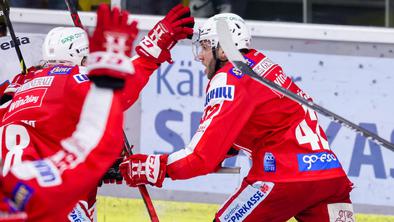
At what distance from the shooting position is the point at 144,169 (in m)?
4.84

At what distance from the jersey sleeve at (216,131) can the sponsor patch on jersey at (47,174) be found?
53.8 inches

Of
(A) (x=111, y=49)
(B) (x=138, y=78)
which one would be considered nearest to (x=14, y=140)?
(B) (x=138, y=78)

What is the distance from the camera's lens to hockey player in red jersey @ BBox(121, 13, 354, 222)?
4.77 meters

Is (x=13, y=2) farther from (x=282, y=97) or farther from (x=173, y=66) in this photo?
(x=282, y=97)

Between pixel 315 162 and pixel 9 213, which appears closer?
pixel 9 213

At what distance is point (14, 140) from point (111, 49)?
54.3 inches

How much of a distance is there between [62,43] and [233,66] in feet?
2.44

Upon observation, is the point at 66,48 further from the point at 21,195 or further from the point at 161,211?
the point at 161,211

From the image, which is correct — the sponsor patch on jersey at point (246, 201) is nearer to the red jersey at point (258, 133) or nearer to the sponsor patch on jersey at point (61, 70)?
the red jersey at point (258, 133)

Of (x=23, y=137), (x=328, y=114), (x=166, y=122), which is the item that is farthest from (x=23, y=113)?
(x=166, y=122)

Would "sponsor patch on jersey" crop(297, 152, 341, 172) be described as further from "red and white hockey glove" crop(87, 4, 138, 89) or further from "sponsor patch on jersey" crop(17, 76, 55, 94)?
"red and white hockey glove" crop(87, 4, 138, 89)

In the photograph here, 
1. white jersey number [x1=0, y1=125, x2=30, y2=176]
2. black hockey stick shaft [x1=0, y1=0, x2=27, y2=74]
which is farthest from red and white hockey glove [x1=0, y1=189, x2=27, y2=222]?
black hockey stick shaft [x1=0, y1=0, x2=27, y2=74]

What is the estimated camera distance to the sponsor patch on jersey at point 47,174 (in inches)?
132

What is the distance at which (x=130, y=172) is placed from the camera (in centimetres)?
489
